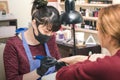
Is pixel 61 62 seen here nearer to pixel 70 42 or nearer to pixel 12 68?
pixel 12 68

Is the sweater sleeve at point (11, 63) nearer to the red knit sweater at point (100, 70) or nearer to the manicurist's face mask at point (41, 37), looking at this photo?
the manicurist's face mask at point (41, 37)

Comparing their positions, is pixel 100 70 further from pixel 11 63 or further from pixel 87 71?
pixel 11 63

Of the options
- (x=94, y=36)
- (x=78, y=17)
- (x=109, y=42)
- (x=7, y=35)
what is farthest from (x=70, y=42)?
(x=109, y=42)

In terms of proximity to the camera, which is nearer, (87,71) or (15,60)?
(87,71)

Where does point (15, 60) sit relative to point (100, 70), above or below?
below

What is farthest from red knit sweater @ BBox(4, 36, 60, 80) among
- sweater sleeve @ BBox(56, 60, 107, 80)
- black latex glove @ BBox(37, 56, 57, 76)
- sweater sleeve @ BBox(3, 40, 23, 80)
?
sweater sleeve @ BBox(56, 60, 107, 80)

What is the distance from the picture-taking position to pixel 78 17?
70.7 inches

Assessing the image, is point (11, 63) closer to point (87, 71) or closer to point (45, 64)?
point (45, 64)

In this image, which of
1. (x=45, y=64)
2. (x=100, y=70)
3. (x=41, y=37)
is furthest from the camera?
(x=41, y=37)

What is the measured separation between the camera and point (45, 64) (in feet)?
5.10

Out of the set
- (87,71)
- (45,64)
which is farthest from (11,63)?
(87,71)

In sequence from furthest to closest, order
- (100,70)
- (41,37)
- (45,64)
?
1. (41,37)
2. (45,64)
3. (100,70)

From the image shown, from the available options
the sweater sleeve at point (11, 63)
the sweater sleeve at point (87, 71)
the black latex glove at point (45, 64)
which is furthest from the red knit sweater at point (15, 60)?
the sweater sleeve at point (87, 71)

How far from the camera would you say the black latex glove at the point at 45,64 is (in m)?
1.56
